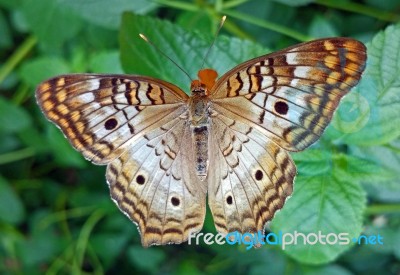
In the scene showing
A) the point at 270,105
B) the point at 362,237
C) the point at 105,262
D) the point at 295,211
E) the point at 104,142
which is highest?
the point at 270,105

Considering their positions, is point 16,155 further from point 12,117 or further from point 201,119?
point 201,119

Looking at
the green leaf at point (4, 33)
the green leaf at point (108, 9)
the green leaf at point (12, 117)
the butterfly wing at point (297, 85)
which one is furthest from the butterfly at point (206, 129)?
the green leaf at point (4, 33)

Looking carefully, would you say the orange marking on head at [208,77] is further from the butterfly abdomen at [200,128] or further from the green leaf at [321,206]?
the green leaf at [321,206]

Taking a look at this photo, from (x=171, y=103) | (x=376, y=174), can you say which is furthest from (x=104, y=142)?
(x=376, y=174)

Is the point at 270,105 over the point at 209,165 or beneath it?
over

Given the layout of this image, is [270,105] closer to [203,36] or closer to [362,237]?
[203,36]

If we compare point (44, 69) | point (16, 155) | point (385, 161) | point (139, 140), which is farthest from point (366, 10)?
point (16, 155)
